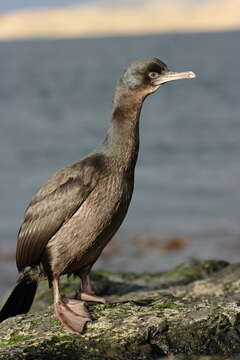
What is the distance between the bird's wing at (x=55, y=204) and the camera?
223 inches

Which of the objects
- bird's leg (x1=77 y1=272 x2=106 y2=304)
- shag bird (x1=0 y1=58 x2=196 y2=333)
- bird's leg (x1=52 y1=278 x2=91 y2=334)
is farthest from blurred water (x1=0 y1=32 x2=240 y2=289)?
bird's leg (x1=52 y1=278 x2=91 y2=334)

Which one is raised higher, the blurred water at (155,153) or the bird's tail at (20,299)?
the blurred water at (155,153)

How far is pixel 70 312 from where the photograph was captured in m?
5.21

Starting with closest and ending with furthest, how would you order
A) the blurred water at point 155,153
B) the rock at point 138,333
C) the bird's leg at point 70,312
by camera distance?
the rock at point 138,333 < the bird's leg at point 70,312 < the blurred water at point 155,153

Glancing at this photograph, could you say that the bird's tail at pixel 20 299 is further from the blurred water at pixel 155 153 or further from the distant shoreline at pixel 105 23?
the distant shoreline at pixel 105 23

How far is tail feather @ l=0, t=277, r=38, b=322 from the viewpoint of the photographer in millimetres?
6117

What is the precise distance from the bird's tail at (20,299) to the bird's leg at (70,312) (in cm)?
39

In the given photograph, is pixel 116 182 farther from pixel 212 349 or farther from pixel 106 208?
pixel 212 349

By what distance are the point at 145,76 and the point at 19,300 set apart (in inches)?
76.2

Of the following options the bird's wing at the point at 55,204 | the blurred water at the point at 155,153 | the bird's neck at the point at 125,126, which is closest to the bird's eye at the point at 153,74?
the bird's neck at the point at 125,126

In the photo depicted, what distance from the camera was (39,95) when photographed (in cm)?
3506

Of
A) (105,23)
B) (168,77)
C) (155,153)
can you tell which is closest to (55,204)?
(168,77)

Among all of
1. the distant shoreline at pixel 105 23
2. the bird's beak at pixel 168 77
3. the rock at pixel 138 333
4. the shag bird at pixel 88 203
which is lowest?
the rock at pixel 138 333

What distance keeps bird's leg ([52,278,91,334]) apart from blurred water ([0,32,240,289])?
21.4 ft
